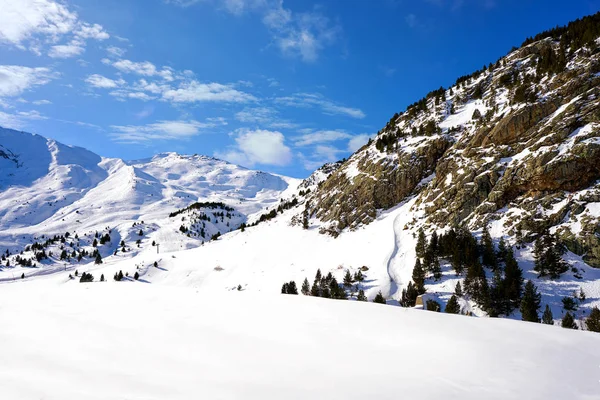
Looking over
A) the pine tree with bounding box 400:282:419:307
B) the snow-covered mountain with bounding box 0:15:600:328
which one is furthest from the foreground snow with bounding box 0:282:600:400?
the snow-covered mountain with bounding box 0:15:600:328

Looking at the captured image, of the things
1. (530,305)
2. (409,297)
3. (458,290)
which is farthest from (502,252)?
(409,297)

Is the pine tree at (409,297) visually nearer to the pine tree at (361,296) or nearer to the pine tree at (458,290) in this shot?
the pine tree at (458,290)

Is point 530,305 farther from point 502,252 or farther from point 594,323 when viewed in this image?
point 502,252

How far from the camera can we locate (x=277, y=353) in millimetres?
5477

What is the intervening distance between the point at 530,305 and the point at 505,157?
24817mm

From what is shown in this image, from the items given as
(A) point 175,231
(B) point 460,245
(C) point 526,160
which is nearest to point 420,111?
(C) point 526,160

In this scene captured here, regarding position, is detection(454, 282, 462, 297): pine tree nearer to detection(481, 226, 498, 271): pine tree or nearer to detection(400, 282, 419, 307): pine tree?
detection(400, 282, 419, 307): pine tree

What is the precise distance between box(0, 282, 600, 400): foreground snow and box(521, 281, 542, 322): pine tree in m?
22.5

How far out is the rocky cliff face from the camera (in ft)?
116

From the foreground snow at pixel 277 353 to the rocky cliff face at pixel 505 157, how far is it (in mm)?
34512

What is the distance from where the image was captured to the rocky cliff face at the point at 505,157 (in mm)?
35281

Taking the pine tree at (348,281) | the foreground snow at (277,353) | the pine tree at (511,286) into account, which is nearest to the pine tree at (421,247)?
the pine tree at (348,281)

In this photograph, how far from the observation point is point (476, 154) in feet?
153

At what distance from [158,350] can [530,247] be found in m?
39.6
